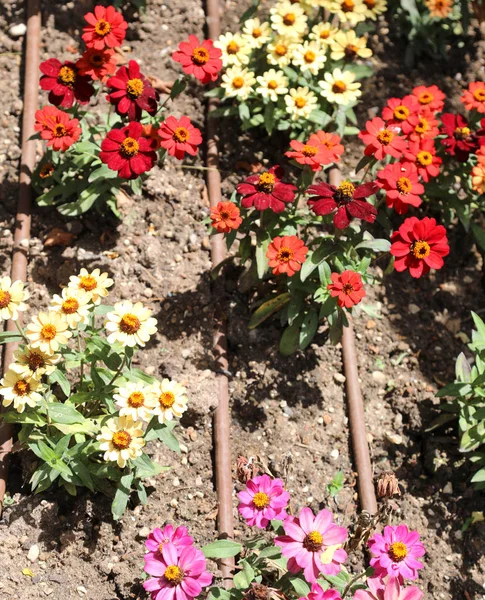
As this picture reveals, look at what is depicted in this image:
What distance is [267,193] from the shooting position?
9.45 feet

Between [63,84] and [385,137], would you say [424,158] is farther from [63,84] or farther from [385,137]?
[63,84]

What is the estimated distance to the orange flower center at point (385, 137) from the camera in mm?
3029

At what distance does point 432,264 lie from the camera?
2824mm

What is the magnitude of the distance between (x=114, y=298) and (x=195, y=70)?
3.41ft

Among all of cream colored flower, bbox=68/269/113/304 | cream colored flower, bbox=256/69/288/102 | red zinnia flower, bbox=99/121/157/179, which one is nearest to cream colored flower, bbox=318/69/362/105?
cream colored flower, bbox=256/69/288/102

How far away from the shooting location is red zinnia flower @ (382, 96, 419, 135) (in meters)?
3.23

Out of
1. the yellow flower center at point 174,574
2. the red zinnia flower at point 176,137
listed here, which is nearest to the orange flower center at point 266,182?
the red zinnia flower at point 176,137

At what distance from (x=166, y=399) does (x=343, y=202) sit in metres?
1.00

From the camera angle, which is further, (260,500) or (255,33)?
(255,33)

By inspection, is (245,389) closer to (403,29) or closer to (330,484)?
(330,484)

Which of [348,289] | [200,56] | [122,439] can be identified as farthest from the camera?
[200,56]

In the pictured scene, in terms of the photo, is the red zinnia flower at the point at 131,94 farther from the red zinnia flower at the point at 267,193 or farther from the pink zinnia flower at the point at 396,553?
the pink zinnia flower at the point at 396,553

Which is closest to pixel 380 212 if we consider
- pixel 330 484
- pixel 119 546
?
pixel 330 484

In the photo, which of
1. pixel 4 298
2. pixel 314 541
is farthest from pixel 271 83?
pixel 314 541
